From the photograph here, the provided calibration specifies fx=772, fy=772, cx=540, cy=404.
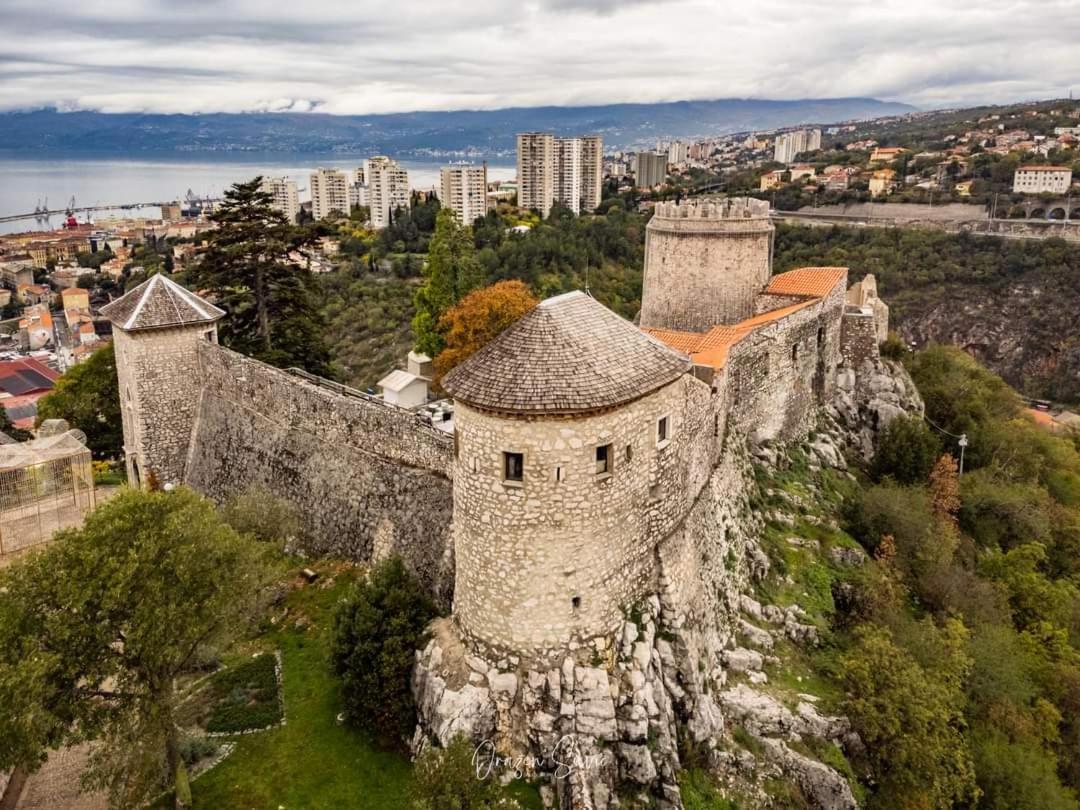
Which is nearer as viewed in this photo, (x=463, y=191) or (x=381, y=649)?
(x=381, y=649)

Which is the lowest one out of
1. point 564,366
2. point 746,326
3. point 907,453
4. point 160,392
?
point 907,453

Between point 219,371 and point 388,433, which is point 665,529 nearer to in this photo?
point 388,433

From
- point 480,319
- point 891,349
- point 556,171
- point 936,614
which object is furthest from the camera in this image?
point 556,171

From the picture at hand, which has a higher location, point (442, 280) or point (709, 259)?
point (709, 259)

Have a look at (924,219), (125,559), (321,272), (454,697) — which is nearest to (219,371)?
(125,559)

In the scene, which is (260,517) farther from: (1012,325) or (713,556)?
(1012,325)

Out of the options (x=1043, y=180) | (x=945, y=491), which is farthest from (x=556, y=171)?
(x=945, y=491)

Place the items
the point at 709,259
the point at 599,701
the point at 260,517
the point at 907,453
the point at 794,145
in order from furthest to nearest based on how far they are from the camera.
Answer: the point at 794,145 → the point at 709,259 → the point at 907,453 → the point at 260,517 → the point at 599,701
